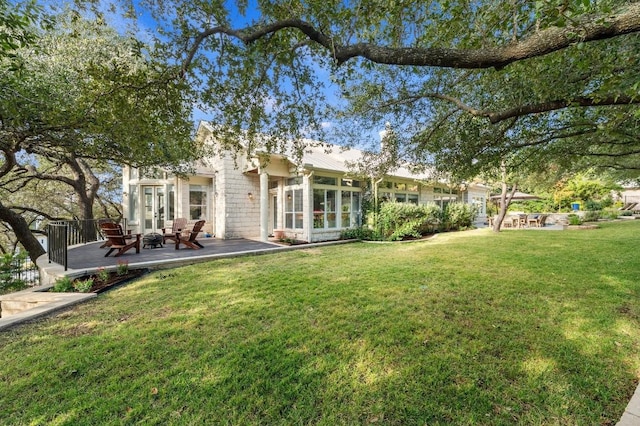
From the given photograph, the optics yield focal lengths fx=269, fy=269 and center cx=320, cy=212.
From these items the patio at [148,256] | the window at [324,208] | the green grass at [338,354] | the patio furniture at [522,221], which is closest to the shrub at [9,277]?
the patio at [148,256]

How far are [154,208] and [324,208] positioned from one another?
8.90m

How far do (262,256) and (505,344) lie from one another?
737cm

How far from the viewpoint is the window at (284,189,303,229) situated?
1260cm

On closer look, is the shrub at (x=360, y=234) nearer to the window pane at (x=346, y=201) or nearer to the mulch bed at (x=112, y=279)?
the window pane at (x=346, y=201)

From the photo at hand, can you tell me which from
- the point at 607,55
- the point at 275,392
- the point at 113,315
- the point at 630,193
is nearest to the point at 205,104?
the point at 113,315

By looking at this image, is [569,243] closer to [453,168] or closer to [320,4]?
[453,168]

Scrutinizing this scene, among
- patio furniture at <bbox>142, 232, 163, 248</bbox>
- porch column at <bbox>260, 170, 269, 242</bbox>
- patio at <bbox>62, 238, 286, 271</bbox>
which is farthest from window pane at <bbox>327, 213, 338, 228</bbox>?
patio furniture at <bbox>142, 232, 163, 248</bbox>

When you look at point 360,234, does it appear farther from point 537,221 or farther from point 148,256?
point 537,221

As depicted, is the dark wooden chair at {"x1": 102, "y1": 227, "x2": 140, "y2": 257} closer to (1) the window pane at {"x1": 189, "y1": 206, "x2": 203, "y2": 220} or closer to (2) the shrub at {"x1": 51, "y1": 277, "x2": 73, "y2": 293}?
(2) the shrub at {"x1": 51, "y1": 277, "x2": 73, "y2": 293}

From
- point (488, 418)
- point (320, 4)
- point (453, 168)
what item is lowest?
point (488, 418)

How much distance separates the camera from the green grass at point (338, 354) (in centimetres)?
Answer: 227

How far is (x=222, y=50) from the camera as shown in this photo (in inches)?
177

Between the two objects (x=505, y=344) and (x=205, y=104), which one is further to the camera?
(x=205, y=104)

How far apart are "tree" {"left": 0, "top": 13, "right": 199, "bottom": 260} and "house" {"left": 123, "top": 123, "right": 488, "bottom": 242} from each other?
6.66 ft
